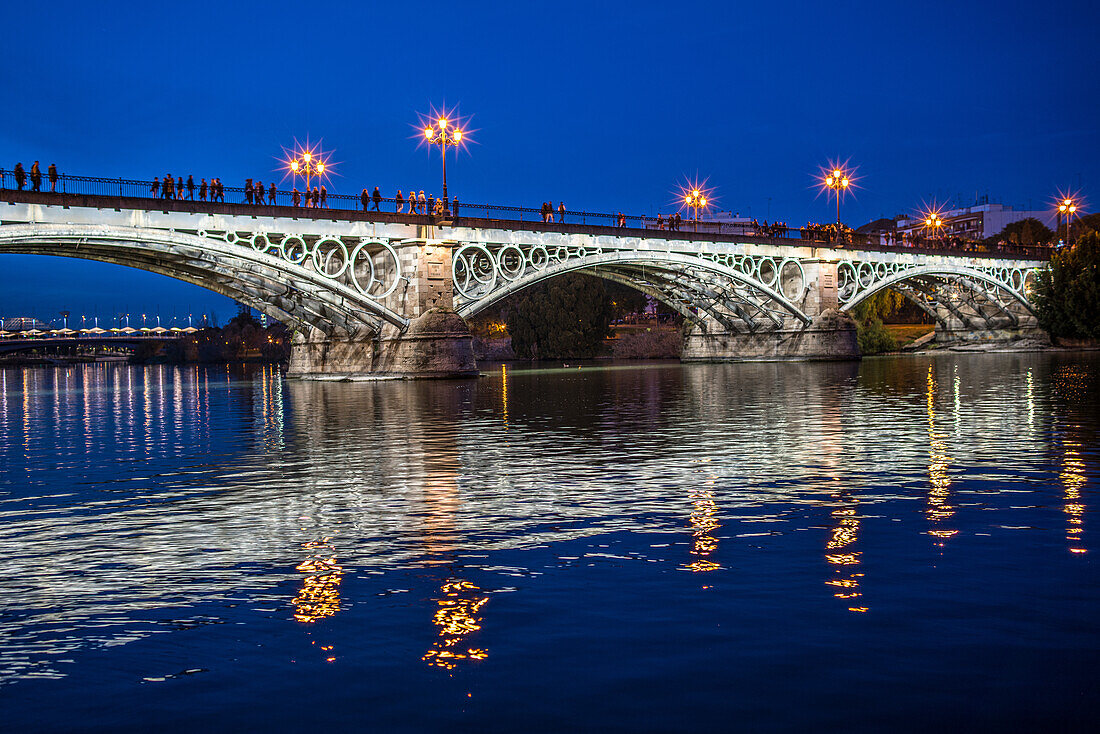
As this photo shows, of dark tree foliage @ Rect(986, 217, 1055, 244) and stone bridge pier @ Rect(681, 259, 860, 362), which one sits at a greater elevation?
dark tree foliage @ Rect(986, 217, 1055, 244)

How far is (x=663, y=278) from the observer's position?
68.1 metres

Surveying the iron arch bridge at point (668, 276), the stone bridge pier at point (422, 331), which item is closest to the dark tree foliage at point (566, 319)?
the iron arch bridge at point (668, 276)

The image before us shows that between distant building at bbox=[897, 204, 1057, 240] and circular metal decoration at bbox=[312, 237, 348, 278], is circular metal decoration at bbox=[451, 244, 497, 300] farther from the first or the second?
A: distant building at bbox=[897, 204, 1057, 240]

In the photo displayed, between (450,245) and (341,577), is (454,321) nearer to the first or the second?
(450,245)

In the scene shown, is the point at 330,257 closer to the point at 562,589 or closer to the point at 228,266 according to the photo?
the point at 228,266

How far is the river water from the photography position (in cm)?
518

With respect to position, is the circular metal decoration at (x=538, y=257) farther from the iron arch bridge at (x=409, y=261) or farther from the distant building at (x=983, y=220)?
the distant building at (x=983, y=220)

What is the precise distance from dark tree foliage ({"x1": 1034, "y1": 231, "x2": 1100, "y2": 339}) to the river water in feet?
209

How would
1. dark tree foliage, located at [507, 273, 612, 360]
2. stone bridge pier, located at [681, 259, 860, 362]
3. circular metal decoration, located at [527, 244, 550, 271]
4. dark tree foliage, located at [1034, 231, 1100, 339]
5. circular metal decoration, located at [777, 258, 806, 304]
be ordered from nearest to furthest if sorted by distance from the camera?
circular metal decoration, located at [527, 244, 550, 271] < stone bridge pier, located at [681, 259, 860, 362] < circular metal decoration, located at [777, 258, 806, 304] < dark tree foliage, located at [1034, 231, 1100, 339] < dark tree foliage, located at [507, 273, 612, 360]

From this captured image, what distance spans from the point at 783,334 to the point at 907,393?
142 ft

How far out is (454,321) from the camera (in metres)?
49.6

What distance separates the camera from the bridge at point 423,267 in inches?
1635

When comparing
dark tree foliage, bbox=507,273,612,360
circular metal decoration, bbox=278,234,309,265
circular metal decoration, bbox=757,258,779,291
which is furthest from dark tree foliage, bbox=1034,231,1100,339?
circular metal decoration, bbox=278,234,309,265

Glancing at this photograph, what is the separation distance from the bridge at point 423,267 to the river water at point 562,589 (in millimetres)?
27577
